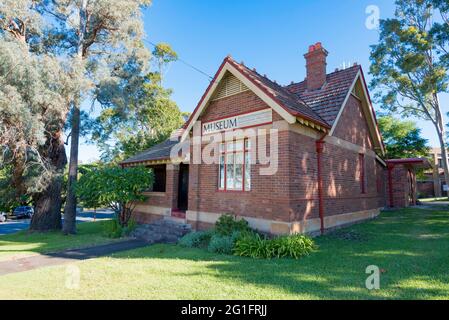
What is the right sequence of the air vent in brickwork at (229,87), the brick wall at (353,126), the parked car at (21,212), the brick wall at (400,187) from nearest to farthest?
the air vent in brickwork at (229,87) → the brick wall at (353,126) → the brick wall at (400,187) → the parked car at (21,212)

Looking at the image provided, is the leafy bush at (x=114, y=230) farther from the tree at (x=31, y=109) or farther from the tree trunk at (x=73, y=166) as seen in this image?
the tree at (x=31, y=109)

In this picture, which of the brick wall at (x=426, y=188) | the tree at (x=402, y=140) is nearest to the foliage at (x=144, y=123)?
the tree at (x=402, y=140)

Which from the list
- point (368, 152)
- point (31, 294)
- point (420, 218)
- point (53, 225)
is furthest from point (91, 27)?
point (420, 218)

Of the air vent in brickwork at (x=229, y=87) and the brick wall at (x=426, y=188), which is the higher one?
the air vent in brickwork at (x=229, y=87)

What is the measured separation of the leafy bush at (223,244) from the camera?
8.16 metres

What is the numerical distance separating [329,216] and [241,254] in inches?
179

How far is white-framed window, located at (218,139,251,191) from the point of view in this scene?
33.2ft

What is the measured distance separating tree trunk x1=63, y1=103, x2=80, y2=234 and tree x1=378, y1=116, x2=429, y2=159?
3027cm

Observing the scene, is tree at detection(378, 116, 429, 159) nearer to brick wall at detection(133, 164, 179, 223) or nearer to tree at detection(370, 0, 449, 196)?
tree at detection(370, 0, 449, 196)

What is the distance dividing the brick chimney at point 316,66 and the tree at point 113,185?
29.7ft

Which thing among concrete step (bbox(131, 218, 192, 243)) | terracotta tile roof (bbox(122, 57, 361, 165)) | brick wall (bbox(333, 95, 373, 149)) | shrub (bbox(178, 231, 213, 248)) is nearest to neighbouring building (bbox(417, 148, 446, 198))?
brick wall (bbox(333, 95, 373, 149))

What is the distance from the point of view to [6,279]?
623cm

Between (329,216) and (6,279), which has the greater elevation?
(329,216)
